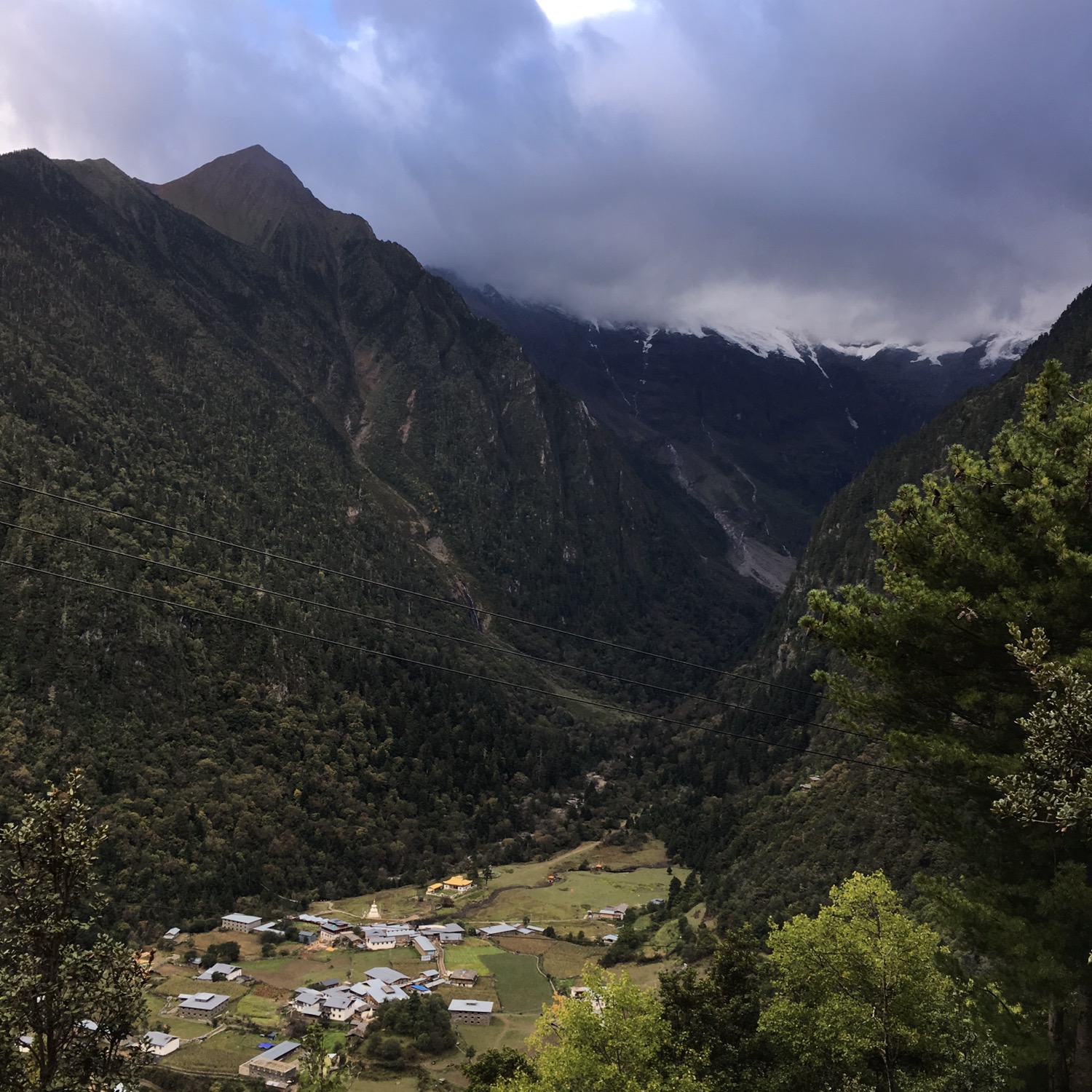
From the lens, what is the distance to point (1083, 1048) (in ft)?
53.4

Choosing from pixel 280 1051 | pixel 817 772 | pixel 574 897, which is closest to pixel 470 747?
pixel 574 897

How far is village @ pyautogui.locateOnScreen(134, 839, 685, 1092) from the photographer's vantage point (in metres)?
58.4

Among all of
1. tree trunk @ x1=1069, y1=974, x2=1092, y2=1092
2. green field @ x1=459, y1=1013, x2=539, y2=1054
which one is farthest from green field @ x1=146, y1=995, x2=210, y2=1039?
tree trunk @ x1=1069, y1=974, x2=1092, y2=1092

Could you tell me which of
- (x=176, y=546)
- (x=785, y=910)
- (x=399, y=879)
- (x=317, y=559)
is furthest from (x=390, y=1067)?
(x=317, y=559)

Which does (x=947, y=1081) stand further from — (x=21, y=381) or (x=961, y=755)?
(x=21, y=381)

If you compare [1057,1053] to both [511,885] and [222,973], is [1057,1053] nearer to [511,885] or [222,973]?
[222,973]

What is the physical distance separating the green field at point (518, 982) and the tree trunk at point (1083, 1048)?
56.8m

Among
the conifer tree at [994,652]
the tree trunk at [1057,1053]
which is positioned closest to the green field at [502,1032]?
the tree trunk at [1057,1053]

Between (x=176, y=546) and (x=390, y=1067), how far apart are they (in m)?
84.4

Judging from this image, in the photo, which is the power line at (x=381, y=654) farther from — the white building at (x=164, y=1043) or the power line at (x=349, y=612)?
the white building at (x=164, y=1043)

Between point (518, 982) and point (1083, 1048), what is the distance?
64156 mm

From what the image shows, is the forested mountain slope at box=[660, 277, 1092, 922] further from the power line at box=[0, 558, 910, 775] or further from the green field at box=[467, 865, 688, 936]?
the green field at box=[467, 865, 688, 936]

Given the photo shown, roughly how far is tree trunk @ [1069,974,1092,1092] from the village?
4113cm

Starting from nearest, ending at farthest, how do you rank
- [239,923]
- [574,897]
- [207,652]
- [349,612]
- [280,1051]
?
[349,612]
[280,1051]
[239,923]
[574,897]
[207,652]
